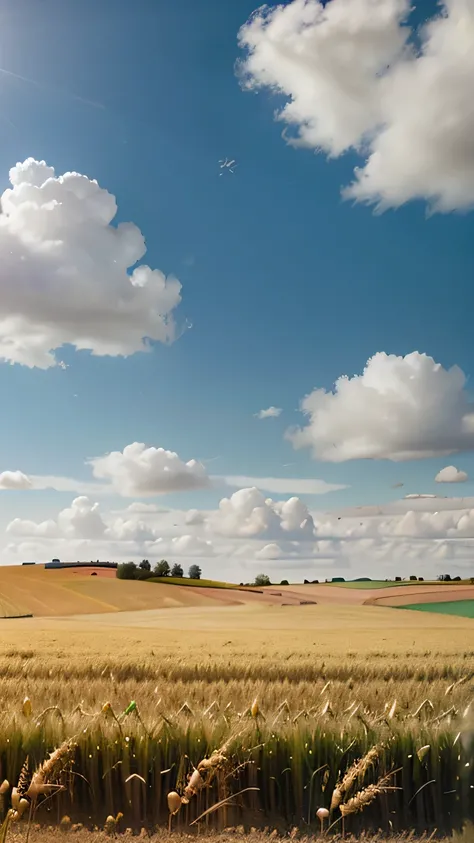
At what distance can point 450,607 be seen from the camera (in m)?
53.4

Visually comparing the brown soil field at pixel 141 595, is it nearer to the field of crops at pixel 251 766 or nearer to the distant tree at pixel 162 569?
the distant tree at pixel 162 569

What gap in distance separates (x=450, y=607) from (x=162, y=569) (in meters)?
28.7

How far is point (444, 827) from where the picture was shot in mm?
6543

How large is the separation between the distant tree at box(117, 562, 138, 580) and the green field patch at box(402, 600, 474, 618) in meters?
25.3

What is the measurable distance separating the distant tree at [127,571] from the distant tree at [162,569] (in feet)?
7.52

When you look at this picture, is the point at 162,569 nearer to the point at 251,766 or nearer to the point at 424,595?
the point at 424,595

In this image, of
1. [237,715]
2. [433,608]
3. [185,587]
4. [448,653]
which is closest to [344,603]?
[433,608]

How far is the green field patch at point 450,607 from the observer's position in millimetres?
51188

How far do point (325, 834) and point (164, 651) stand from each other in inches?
A: 575

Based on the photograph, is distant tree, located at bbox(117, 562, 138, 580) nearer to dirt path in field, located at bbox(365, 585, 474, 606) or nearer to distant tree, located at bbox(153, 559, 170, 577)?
distant tree, located at bbox(153, 559, 170, 577)

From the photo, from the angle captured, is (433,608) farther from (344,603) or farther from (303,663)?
(303,663)

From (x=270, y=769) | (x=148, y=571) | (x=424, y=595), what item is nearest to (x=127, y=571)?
(x=148, y=571)

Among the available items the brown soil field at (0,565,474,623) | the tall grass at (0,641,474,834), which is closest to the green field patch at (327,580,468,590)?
the brown soil field at (0,565,474,623)

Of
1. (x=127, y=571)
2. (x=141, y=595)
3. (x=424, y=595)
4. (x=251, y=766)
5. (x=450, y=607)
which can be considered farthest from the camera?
(x=127, y=571)
